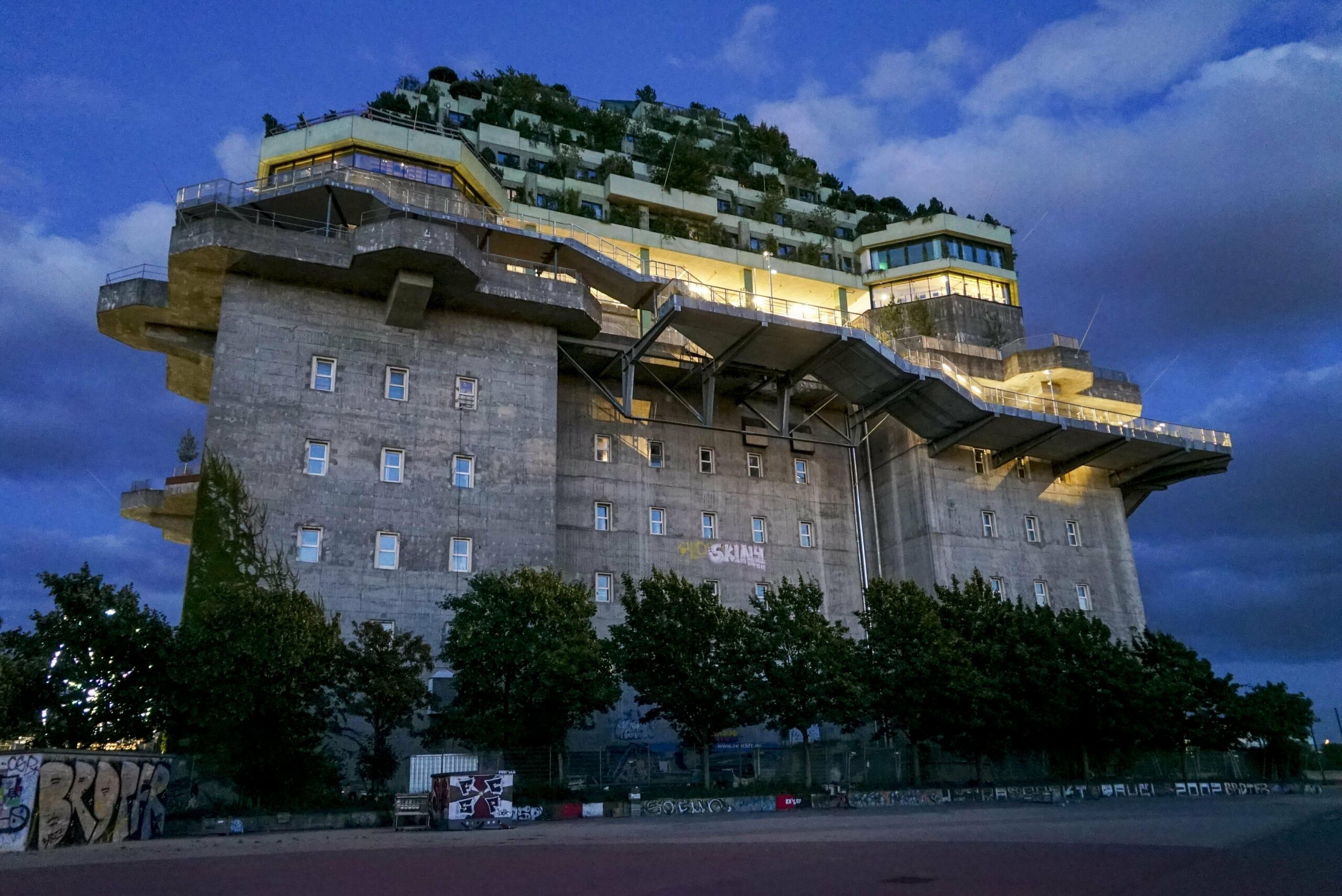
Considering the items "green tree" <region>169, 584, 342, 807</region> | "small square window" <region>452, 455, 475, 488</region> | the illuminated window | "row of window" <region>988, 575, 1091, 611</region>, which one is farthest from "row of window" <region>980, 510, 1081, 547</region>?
"green tree" <region>169, 584, 342, 807</region>

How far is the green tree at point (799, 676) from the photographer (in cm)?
3984

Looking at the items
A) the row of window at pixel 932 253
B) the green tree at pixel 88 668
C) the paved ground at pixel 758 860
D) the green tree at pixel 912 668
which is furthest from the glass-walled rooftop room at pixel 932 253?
the green tree at pixel 88 668

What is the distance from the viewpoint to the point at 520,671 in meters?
36.9

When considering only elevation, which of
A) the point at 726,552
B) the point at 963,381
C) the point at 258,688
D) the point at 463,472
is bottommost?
the point at 258,688

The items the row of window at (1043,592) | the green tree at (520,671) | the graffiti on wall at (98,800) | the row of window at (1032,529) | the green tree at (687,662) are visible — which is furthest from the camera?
the row of window at (1032,529)

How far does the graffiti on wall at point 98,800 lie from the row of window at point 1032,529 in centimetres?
4654

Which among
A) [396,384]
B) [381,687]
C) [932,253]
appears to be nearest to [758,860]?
[381,687]

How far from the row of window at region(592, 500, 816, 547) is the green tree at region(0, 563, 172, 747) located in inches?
932

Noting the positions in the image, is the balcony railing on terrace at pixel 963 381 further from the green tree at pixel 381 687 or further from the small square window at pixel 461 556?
the green tree at pixel 381 687

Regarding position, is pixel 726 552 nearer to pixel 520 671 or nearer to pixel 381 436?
pixel 381 436

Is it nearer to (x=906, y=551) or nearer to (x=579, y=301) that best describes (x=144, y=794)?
(x=579, y=301)

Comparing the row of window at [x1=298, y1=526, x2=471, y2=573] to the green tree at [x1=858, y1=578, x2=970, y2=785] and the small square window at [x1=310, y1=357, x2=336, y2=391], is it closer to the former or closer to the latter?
the small square window at [x1=310, y1=357, x2=336, y2=391]

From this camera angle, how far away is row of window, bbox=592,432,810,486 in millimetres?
54844

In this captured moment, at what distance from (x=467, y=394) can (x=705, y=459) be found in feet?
51.7
